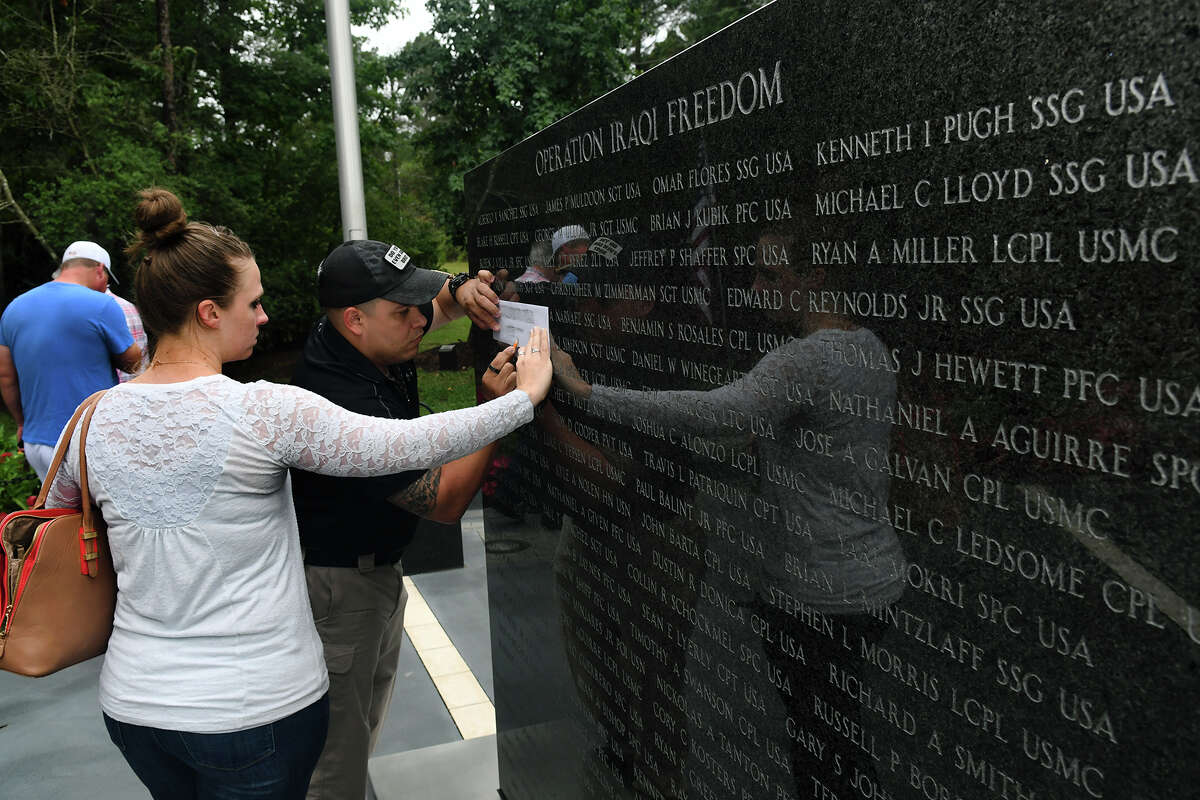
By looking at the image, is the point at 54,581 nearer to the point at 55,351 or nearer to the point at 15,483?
the point at 55,351

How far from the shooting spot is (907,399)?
1583mm

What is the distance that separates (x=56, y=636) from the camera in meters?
2.39

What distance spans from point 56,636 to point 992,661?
2.16 metres

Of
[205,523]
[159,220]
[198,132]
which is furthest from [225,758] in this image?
[198,132]

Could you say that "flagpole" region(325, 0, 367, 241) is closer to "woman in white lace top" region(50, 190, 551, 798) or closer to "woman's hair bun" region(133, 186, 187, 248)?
"woman's hair bun" region(133, 186, 187, 248)

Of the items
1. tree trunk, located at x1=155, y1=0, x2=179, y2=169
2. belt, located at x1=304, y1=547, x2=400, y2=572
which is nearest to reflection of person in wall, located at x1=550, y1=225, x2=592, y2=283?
belt, located at x1=304, y1=547, x2=400, y2=572

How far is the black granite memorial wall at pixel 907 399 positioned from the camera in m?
1.22

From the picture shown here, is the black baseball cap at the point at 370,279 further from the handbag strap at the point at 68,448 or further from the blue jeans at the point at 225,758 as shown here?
the blue jeans at the point at 225,758

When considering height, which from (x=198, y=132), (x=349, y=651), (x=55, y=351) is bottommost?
(x=349, y=651)

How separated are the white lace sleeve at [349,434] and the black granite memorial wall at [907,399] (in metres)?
0.48

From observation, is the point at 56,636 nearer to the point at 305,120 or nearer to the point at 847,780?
the point at 847,780

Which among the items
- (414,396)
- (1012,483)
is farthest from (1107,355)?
(414,396)

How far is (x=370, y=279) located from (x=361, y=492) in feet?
2.23

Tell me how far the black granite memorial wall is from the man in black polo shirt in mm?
651
